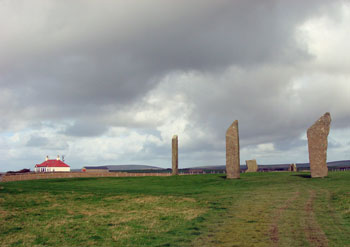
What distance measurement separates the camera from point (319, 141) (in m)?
28.3

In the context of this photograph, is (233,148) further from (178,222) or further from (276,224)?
(276,224)

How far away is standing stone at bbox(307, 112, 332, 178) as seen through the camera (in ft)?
92.9

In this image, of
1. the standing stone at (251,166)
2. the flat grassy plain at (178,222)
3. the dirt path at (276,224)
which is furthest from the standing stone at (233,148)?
the standing stone at (251,166)

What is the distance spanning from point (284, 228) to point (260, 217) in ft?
6.72

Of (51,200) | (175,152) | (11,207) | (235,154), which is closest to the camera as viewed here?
(11,207)

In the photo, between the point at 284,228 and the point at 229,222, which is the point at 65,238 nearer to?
the point at 229,222

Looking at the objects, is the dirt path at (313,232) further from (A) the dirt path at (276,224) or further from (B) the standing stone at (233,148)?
(B) the standing stone at (233,148)

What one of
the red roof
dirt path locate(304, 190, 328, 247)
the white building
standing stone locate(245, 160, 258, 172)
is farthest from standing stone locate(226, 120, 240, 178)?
the red roof

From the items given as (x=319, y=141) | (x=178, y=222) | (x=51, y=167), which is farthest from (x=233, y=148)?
(x=51, y=167)

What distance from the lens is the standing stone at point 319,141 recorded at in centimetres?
2833

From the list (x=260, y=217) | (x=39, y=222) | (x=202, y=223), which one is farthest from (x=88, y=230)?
(x=260, y=217)

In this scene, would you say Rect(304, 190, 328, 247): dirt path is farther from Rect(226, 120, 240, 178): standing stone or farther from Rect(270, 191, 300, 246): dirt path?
Rect(226, 120, 240, 178): standing stone

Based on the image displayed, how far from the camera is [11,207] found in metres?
16.0

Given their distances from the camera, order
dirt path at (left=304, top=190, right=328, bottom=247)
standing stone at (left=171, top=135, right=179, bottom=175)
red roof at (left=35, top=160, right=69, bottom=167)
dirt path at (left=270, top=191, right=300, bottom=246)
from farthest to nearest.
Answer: red roof at (left=35, top=160, right=69, bottom=167) → standing stone at (left=171, top=135, right=179, bottom=175) → dirt path at (left=270, top=191, right=300, bottom=246) → dirt path at (left=304, top=190, right=328, bottom=247)
